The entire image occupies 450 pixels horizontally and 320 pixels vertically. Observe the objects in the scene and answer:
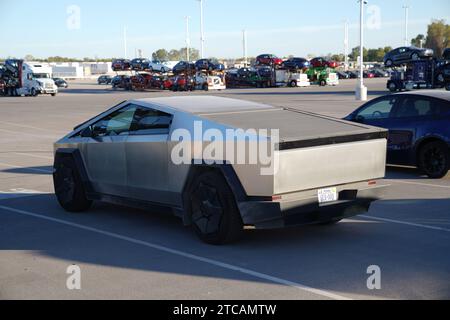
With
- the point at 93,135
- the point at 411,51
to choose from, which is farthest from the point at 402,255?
the point at 411,51

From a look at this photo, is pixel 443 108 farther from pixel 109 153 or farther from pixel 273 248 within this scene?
pixel 109 153

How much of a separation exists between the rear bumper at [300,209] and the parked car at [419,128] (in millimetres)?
4603

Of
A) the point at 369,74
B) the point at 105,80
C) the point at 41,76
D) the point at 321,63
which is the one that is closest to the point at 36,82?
the point at 41,76

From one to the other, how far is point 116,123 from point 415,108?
19.4ft

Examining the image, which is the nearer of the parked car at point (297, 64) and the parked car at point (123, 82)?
the parked car at point (297, 64)

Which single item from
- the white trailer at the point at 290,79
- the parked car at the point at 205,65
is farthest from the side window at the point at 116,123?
the white trailer at the point at 290,79

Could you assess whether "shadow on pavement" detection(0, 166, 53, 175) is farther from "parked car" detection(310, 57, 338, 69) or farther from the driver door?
"parked car" detection(310, 57, 338, 69)

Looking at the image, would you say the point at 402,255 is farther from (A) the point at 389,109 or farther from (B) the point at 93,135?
(A) the point at 389,109

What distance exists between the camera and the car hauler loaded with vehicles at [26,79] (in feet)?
177

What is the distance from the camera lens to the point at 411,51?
55.2 metres

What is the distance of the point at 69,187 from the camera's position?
8977 millimetres

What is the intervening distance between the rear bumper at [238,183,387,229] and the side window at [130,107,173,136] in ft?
5.04

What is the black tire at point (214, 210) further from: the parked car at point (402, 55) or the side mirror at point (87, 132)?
the parked car at point (402, 55)

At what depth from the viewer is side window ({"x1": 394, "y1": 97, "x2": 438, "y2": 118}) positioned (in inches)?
455
